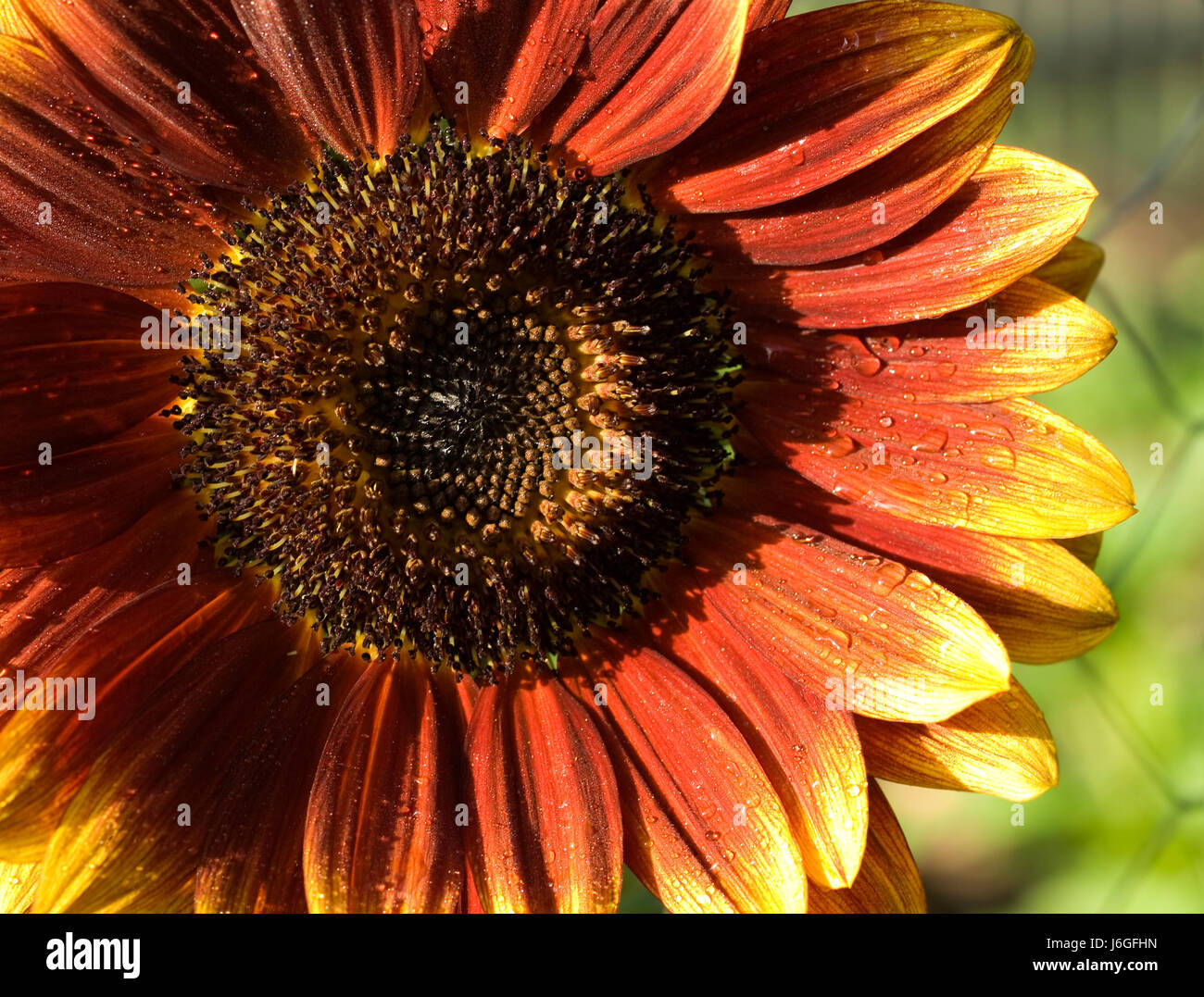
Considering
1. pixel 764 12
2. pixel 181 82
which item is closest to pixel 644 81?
pixel 764 12

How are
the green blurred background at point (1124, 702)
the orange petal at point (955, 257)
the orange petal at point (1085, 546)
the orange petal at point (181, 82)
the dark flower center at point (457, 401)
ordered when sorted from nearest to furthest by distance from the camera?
1. the orange petal at point (181, 82)
2. the orange petal at point (955, 257)
3. the dark flower center at point (457, 401)
4. the orange petal at point (1085, 546)
5. the green blurred background at point (1124, 702)

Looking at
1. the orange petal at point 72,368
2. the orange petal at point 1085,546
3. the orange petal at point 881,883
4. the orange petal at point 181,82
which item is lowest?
the orange petal at point 881,883

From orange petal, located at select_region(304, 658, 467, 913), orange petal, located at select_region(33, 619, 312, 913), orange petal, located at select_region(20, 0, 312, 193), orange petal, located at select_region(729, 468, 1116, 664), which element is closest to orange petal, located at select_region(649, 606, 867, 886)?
Answer: orange petal, located at select_region(729, 468, 1116, 664)

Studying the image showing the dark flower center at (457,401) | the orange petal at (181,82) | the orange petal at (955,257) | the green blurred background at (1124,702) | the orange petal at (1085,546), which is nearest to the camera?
the orange petal at (181,82)

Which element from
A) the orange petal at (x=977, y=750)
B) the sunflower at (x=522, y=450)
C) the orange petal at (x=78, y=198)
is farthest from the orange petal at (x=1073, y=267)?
the orange petal at (x=78, y=198)

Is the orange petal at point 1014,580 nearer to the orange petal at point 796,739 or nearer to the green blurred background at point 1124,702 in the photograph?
the orange petal at point 796,739

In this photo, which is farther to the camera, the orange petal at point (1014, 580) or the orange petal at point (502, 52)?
the orange petal at point (1014, 580)

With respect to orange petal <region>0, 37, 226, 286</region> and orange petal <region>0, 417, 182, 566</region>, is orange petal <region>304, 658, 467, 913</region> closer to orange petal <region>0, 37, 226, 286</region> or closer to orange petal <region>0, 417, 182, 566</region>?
orange petal <region>0, 417, 182, 566</region>
